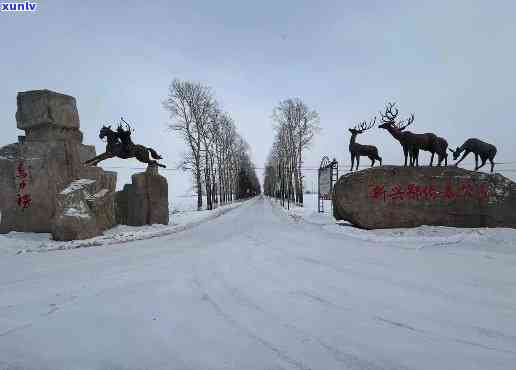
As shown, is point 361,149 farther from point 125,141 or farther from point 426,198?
point 125,141

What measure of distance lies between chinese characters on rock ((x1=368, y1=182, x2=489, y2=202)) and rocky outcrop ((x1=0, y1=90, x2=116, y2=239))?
30.7 ft

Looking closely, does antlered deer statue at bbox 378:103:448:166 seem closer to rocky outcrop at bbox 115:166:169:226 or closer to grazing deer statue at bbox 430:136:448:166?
grazing deer statue at bbox 430:136:448:166

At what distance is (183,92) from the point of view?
75.6ft

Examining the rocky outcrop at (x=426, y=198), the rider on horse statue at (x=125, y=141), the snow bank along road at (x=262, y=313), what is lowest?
the snow bank along road at (x=262, y=313)

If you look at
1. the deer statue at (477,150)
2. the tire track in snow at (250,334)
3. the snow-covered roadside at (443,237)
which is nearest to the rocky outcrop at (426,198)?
the snow-covered roadside at (443,237)

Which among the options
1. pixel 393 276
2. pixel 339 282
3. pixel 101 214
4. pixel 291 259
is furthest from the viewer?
pixel 101 214

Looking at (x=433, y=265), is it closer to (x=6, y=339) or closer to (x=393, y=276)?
(x=393, y=276)

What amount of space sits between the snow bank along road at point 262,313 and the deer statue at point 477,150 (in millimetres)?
5313

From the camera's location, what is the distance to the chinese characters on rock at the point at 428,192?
27.1 ft

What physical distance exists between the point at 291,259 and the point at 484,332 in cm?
314

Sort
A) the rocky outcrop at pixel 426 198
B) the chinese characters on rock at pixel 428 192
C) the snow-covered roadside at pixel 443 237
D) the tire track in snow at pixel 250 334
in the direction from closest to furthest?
the tire track in snow at pixel 250 334 < the snow-covered roadside at pixel 443 237 < the rocky outcrop at pixel 426 198 < the chinese characters on rock at pixel 428 192

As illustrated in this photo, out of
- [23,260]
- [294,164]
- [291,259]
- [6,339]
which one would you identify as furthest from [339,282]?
[294,164]

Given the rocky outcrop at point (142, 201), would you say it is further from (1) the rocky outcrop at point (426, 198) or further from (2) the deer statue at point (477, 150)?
(2) the deer statue at point (477, 150)

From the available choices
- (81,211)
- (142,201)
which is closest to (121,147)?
(142,201)
